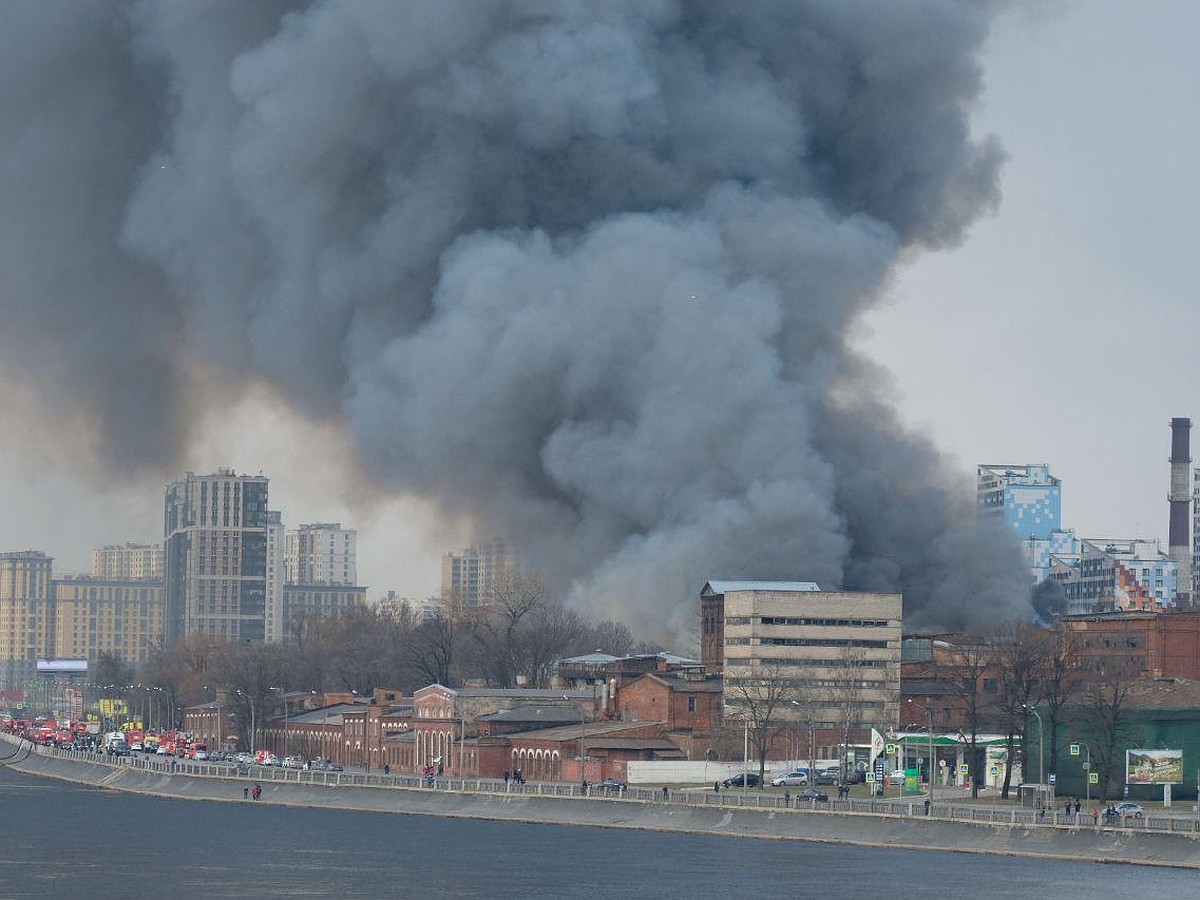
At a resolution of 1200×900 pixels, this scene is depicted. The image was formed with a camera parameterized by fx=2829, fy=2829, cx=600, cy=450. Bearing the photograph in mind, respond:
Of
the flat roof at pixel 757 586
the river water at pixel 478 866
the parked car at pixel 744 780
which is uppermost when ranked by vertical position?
the flat roof at pixel 757 586

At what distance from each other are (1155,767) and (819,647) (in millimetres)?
21549

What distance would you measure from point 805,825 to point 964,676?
1973 cm

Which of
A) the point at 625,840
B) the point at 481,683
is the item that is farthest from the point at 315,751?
the point at 625,840

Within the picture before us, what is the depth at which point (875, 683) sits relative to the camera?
286ft

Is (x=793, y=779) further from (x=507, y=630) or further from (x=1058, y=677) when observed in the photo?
Result: (x=507, y=630)

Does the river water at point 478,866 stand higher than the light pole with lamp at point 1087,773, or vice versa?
the light pole with lamp at point 1087,773

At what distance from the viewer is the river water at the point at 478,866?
52.8m

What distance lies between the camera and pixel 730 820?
67.3 metres

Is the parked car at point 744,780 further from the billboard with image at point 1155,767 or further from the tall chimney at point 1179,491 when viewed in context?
the tall chimney at point 1179,491

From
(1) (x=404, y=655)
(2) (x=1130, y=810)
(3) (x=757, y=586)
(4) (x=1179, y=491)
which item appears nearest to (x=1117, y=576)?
(4) (x=1179, y=491)

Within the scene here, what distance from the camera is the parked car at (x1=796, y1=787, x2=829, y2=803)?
2623 inches

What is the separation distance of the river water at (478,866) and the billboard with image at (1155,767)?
8528 millimetres

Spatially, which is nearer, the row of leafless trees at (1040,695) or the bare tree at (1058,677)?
the row of leafless trees at (1040,695)

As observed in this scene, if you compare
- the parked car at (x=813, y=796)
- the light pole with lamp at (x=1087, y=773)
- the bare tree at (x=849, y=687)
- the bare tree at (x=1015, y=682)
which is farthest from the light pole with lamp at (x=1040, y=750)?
the bare tree at (x=849, y=687)
